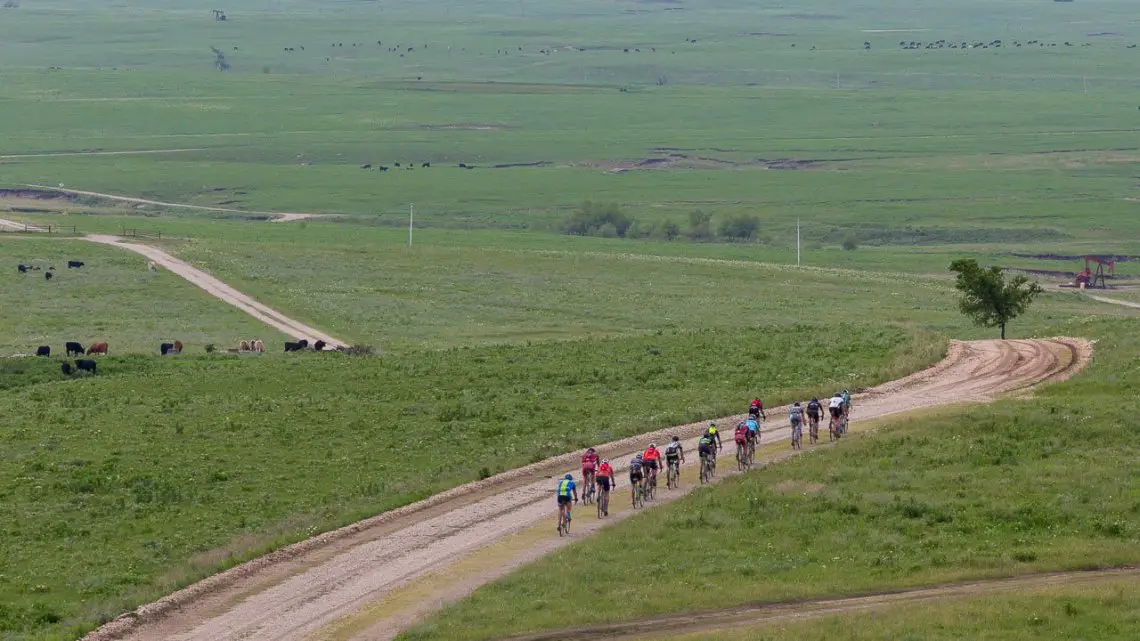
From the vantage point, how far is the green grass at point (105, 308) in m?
76.8

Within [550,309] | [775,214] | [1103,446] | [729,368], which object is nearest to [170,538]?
[1103,446]

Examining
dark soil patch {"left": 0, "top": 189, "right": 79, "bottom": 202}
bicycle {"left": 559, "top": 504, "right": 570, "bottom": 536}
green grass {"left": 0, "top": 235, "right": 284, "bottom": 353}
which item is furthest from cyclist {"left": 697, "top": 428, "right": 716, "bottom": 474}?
dark soil patch {"left": 0, "top": 189, "right": 79, "bottom": 202}

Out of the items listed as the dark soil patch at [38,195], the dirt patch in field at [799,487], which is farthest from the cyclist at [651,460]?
the dark soil patch at [38,195]

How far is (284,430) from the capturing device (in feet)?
172

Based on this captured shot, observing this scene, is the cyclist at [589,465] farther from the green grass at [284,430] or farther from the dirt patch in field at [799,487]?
the green grass at [284,430]

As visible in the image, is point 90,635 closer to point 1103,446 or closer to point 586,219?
point 1103,446

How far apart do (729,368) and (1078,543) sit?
92.5 feet

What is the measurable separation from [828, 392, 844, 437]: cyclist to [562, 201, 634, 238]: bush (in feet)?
367

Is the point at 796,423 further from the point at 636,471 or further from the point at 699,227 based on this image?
the point at 699,227

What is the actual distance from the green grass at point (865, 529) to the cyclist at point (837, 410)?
148 centimetres

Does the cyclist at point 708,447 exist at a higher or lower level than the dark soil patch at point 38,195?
lower

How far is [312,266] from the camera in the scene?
106 meters

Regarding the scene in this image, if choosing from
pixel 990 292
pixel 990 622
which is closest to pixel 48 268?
pixel 990 292

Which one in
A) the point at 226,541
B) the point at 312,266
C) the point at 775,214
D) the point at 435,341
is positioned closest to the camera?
the point at 226,541
